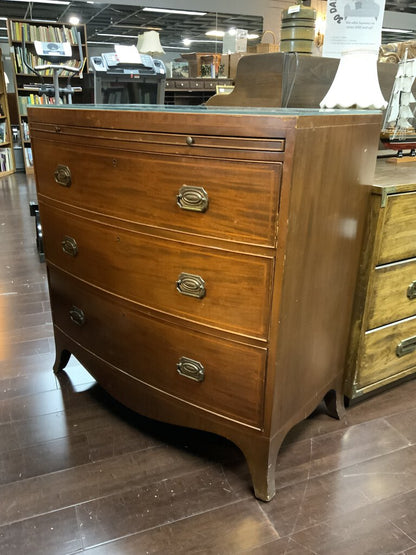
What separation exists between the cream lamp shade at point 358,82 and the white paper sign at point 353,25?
1.82 ft

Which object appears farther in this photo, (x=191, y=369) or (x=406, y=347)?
(x=406, y=347)

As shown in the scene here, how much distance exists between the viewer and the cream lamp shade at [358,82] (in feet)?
4.64

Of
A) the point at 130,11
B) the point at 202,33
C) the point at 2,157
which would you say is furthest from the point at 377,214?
the point at 202,33

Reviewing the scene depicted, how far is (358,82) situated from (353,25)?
71 cm

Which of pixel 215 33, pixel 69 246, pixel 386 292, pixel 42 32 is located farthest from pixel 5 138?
pixel 386 292

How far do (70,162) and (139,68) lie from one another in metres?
1.77

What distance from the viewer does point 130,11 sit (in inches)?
328

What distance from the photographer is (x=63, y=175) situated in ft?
4.43

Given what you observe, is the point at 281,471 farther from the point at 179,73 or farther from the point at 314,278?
the point at 179,73

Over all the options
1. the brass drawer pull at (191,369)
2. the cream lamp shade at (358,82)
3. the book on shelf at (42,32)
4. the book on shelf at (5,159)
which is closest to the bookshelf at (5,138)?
the book on shelf at (5,159)

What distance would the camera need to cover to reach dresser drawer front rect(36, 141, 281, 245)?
95 cm

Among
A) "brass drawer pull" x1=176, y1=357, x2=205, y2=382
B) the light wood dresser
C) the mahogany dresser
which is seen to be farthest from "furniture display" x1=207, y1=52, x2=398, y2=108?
"brass drawer pull" x1=176, y1=357, x2=205, y2=382

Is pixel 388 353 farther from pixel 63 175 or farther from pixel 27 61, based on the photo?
pixel 27 61

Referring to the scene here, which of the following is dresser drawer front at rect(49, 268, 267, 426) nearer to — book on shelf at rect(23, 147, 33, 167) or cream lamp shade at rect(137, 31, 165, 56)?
cream lamp shade at rect(137, 31, 165, 56)
